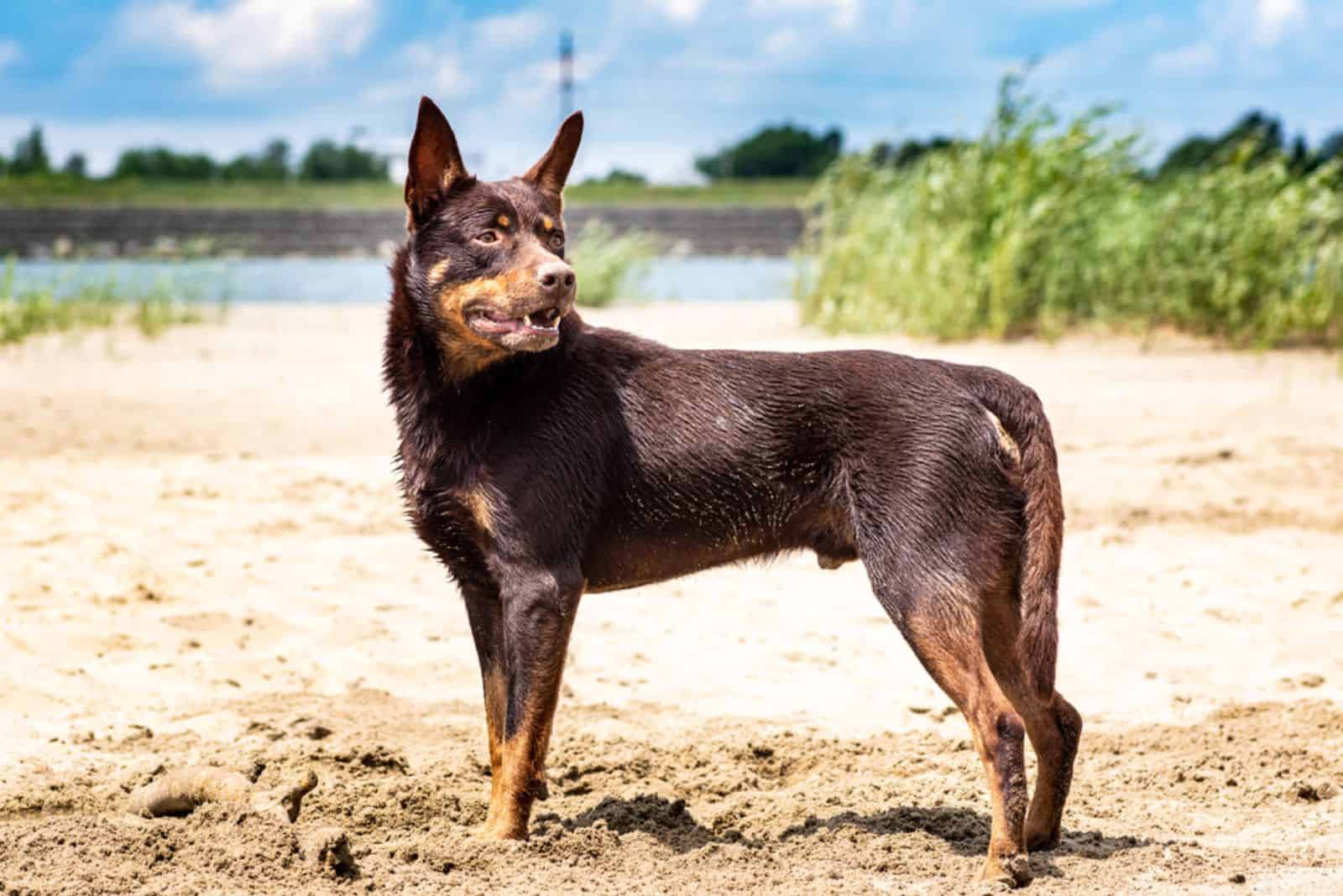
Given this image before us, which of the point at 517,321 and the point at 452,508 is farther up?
the point at 517,321

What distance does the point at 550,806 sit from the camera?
5.17m

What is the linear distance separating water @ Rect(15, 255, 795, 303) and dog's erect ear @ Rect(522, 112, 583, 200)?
8257 millimetres

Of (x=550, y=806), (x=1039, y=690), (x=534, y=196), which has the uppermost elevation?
(x=534, y=196)

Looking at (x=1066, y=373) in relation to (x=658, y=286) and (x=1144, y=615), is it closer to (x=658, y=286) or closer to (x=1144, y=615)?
(x=1144, y=615)

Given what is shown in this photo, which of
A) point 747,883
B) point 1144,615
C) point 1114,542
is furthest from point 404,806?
point 1114,542

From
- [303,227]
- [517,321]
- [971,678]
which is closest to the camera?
[971,678]

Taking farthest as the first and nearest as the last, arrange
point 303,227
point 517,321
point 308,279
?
point 303,227 → point 308,279 → point 517,321

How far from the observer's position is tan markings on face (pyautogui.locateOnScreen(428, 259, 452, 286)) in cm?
453

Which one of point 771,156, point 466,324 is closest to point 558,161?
point 466,324

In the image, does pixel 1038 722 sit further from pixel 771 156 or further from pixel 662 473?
pixel 771 156

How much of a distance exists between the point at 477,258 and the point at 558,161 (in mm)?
477

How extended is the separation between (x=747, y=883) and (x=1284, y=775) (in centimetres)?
219

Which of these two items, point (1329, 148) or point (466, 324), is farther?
point (1329, 148)

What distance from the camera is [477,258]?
4.47 m
